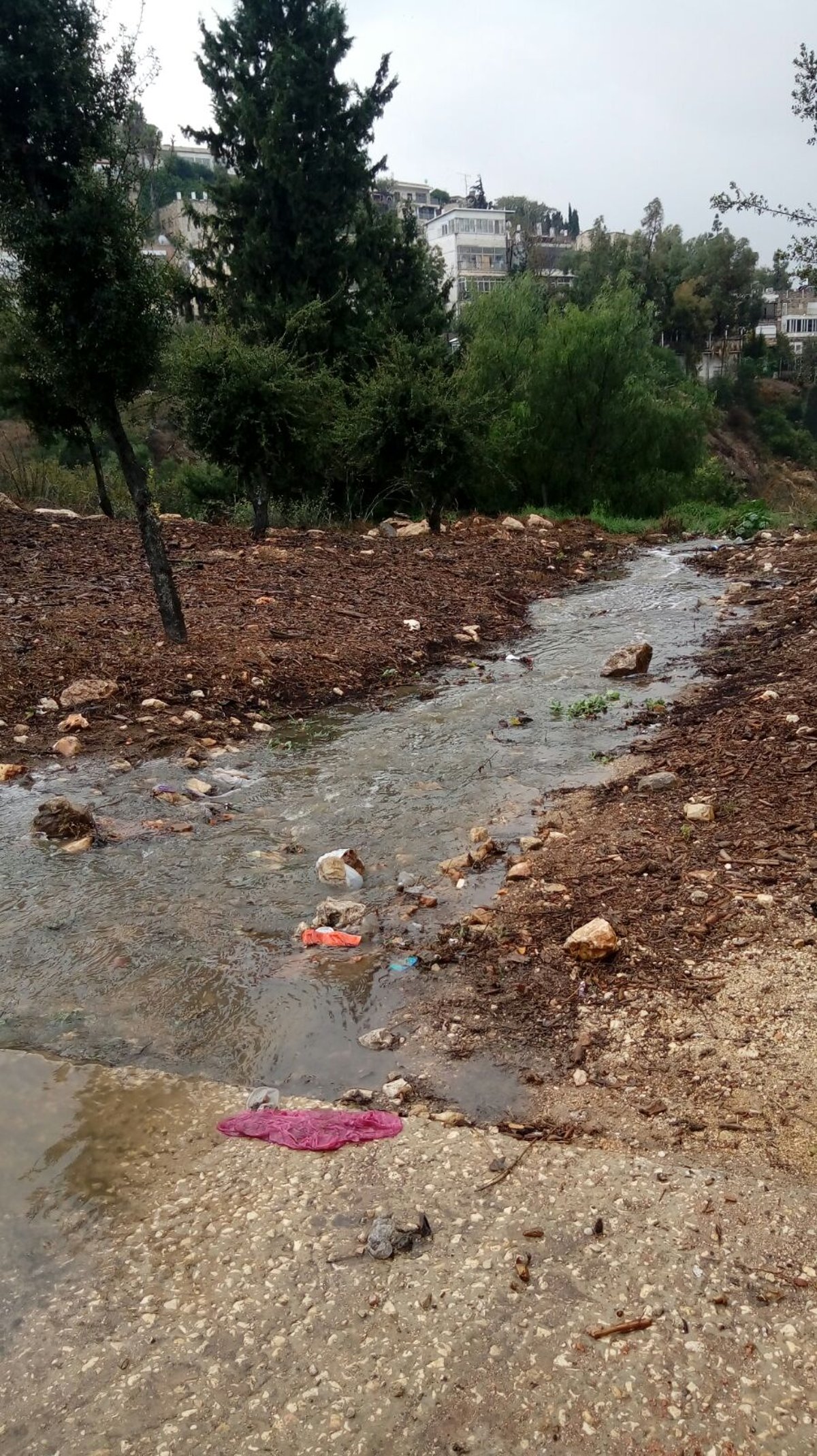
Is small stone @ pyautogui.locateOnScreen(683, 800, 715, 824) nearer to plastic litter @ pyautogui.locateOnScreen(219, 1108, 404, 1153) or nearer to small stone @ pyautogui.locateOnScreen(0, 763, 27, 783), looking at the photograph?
plastic litter @ pyautogui.locateOnScreen(219, 1108, 404, 1153)

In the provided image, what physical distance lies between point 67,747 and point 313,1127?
402cm

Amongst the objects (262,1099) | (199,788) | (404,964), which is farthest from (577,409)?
(262,1099)

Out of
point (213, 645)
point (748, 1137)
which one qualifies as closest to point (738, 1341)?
point (748, 1137)

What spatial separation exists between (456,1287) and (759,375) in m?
60.6

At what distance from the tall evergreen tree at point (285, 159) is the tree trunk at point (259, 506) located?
7843mm

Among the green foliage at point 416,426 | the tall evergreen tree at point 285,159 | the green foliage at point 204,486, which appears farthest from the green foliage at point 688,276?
the green foliage at point 416,426

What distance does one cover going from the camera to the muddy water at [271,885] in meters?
3.29

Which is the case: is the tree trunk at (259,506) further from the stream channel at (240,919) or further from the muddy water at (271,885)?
the stream channel at (240,919)

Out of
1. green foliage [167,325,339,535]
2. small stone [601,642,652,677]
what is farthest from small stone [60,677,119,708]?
green foliage [167,325,339,535]

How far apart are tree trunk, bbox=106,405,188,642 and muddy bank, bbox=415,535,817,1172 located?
4.11m

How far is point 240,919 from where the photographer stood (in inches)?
160

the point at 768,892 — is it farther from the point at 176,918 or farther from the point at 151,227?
the point at 151,227

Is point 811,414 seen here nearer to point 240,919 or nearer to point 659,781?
point 659,781

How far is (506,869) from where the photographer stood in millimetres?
4332
